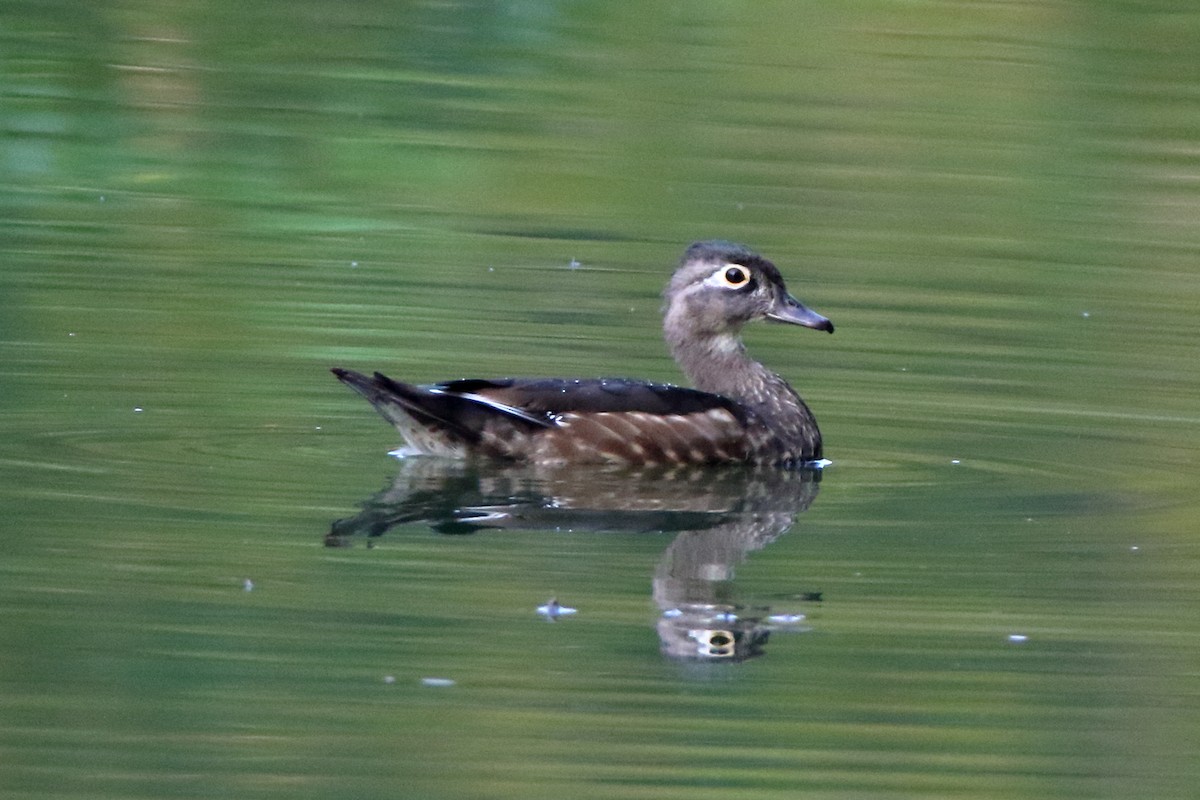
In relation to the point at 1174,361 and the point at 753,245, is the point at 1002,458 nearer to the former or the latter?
the point at 1174,361

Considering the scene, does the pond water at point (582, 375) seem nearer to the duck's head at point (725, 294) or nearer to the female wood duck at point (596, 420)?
the female wood duck at point (596, 420)

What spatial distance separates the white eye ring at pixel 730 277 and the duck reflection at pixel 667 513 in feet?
3.13

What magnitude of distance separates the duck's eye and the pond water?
0.69 meters

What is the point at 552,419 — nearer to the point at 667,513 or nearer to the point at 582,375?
the point at 667,513

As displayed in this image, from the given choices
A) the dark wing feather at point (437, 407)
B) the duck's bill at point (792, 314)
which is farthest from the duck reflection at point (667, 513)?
the duck's bill at point (792, 314)

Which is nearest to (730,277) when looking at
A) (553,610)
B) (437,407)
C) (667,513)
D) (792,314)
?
(792,314)

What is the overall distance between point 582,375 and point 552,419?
141 centimetres

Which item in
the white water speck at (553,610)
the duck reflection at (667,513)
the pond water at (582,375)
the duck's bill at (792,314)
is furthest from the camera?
the duck's bill at (792,314)

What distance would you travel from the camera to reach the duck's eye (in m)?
10.9

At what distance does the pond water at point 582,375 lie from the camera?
264 inches

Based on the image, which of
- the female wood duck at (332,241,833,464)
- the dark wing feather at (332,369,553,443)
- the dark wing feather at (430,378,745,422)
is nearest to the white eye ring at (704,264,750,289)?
the female wood duck at (332,241,833,464)

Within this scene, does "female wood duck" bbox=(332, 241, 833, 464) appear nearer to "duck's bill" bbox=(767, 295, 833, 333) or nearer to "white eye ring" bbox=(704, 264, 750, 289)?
"duck's bill" bbox=(767, 295, 833, 333)

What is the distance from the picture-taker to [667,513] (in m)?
9.28

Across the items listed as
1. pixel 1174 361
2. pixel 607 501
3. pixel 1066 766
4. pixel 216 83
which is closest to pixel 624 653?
pixel 1066 766
